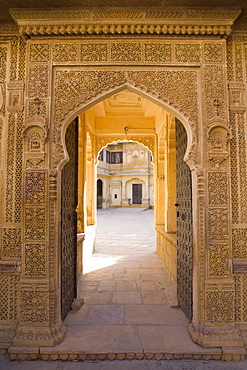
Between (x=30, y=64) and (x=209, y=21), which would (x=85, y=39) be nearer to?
(x=30, y=64)

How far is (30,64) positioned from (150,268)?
4.54 meters

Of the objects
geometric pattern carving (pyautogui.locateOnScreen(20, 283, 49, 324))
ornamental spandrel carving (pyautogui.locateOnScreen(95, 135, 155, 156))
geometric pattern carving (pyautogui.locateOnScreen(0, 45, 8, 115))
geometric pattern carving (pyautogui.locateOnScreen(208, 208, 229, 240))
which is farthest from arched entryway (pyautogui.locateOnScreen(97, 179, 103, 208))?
geometric pattern carving (pyautogui.locateOnScreen(208, 208, 229, 240))

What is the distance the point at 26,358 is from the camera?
236 centimetres

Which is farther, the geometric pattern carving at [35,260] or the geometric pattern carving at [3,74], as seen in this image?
the geometric pattern carving at [3,74]

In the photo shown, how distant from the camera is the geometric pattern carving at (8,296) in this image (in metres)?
2.64

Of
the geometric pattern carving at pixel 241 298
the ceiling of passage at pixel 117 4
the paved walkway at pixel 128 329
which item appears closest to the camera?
the paved walkway at pixel 128 329

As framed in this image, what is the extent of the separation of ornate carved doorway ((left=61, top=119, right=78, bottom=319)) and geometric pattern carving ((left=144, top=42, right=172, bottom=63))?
1380 mm

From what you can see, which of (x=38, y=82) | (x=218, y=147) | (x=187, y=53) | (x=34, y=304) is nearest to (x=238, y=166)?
(x=218, y=147)

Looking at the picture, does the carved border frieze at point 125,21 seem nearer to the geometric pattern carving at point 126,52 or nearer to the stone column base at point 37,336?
the geometric pattern carving at point 126,52

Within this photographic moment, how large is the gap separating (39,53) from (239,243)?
335cm

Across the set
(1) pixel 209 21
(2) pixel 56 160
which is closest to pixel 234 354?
(2) pixel 56 160

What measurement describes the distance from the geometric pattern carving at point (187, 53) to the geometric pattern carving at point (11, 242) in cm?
288

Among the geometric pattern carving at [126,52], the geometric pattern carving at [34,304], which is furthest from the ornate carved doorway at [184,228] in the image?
the geometric pattern carving at [34,304]

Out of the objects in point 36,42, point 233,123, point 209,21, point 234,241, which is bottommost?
point 234,241
